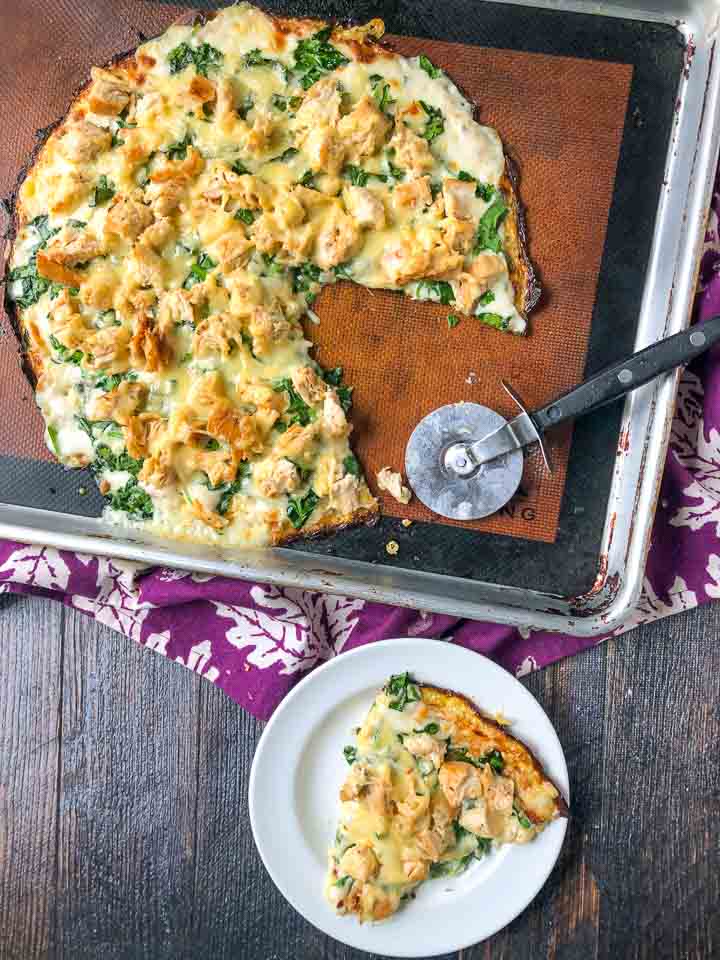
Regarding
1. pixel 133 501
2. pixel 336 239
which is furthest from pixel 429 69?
pixel 133 501

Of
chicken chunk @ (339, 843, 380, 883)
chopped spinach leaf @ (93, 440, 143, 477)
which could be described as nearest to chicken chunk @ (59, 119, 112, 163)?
chopped spinach leaf @ (93, 440, 143, 477)

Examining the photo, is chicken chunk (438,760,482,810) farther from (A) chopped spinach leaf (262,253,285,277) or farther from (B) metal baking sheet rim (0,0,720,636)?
(A) chopped spinach leaf (262,253,285,277)

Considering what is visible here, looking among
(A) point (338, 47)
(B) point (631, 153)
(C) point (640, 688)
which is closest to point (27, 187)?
(A) point (338, 47)

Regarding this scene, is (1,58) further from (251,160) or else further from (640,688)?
(640,688)

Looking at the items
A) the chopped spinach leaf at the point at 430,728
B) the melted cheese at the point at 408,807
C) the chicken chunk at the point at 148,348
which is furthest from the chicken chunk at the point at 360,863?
the chicken chunk at the point at 148,348

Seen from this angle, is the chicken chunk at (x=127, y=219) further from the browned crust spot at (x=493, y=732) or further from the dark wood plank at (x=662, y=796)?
the dark wood plank at (x=662, y=796)

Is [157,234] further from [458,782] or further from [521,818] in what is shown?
[521,818]
